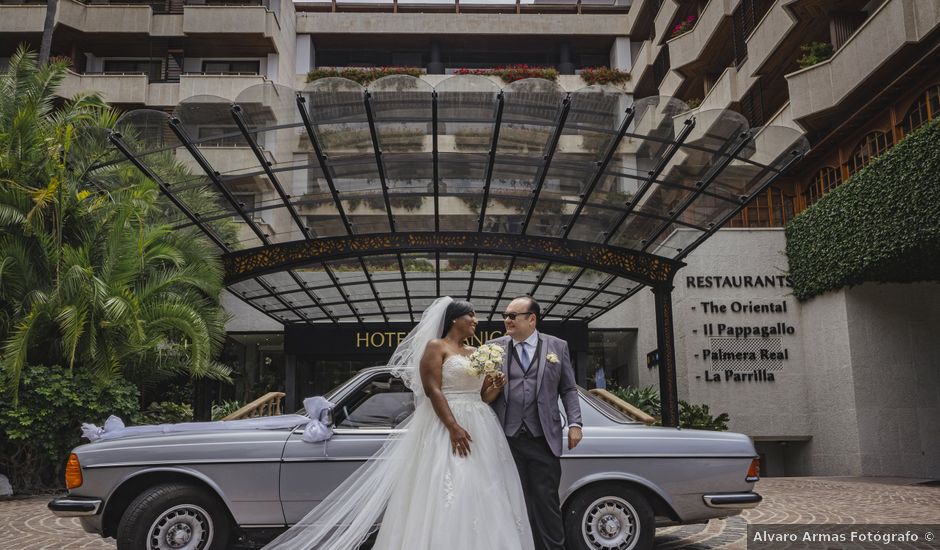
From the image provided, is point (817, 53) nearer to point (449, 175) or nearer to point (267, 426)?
point (449, 175)

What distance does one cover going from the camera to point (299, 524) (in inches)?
212

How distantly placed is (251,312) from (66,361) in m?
8.53

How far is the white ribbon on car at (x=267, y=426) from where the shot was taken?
5.80m

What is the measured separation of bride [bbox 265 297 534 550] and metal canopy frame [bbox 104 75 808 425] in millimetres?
4634

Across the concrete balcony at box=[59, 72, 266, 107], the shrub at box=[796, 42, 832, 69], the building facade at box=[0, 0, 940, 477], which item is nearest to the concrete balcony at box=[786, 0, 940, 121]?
the building facade at box=[0, 0, 940, 477]

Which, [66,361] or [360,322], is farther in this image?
[360,322]

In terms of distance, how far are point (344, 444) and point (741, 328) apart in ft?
46.3

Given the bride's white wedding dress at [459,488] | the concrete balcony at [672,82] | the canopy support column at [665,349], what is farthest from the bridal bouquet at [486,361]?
the concrete balcony at [672,82]

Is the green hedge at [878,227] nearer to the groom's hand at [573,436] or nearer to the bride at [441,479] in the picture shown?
the groom's hand at [573,436]

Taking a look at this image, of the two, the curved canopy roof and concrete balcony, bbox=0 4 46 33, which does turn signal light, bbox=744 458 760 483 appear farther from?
concrete balcony, bbox=0 4 46 33

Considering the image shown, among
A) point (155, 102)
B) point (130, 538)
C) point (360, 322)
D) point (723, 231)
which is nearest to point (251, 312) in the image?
point (360, 322)

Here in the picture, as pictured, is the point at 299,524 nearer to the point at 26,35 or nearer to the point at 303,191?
the point at 303,191

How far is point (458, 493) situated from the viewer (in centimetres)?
467

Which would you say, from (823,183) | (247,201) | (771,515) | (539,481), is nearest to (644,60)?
(823,183)
